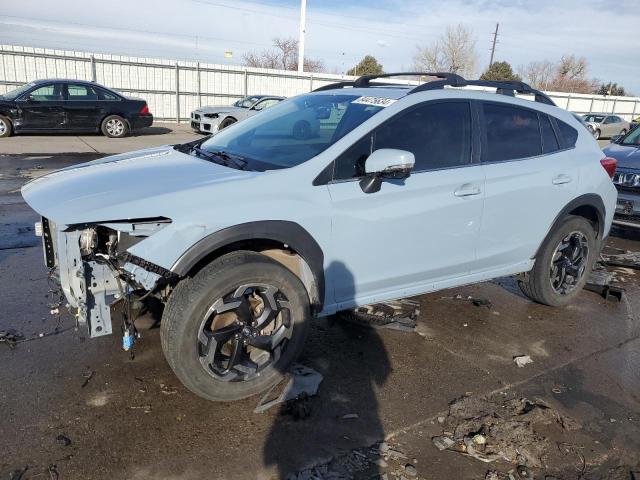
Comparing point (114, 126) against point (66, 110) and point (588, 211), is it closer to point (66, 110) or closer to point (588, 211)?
point (66, 110)

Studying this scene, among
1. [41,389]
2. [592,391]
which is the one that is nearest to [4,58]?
[41,389]

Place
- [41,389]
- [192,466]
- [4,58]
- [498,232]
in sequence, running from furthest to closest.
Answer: [4,58]
[498,232]
[41,389]
[192,466]

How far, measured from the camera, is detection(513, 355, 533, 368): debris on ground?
3.88m

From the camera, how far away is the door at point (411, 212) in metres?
3.34

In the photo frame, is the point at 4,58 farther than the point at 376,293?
Yes

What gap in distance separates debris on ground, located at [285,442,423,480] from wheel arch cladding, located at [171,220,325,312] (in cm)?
96

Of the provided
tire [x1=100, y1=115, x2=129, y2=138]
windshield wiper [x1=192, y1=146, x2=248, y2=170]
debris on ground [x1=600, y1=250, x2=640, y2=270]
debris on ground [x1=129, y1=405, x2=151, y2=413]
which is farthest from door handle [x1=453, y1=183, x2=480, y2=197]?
tire [x1=100, y1=115, x2=129, y2=138]

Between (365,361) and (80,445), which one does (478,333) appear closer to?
(365,361)

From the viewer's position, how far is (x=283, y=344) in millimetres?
3277

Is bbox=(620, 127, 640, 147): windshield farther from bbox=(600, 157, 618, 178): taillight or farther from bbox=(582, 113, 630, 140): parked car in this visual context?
bbox=(582, 113, 630, 140): parked car

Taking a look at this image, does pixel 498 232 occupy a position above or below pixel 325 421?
above

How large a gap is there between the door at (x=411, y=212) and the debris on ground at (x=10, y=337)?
227cm

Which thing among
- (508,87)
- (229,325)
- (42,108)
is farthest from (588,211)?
(42,108)

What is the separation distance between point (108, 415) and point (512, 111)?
368cm
